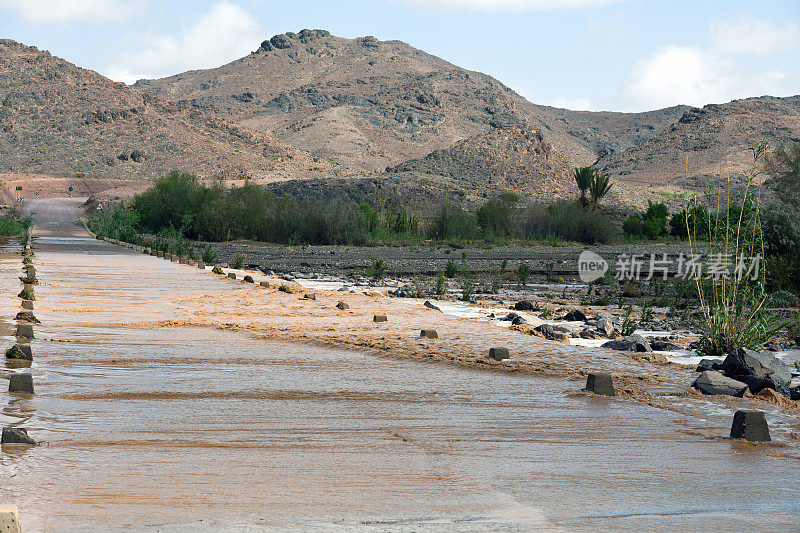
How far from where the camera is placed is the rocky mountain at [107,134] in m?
94.6

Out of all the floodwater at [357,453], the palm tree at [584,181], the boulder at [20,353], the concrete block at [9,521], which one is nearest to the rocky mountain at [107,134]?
the palm tree at [584,181]

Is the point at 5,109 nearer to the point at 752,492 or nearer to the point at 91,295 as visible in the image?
the point at 91,295

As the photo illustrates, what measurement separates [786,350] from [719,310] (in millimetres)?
1956

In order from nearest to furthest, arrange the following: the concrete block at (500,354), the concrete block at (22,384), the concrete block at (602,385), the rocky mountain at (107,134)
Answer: the concrete block at (22,384) < the concrete block at (602,385) < the concrete block at (500,354) < the rocky mountain at (107,134)

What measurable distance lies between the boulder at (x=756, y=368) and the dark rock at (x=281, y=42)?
17041 centimetres

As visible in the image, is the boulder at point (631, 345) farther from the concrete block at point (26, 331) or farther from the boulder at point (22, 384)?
the boulder at point (22, 384)

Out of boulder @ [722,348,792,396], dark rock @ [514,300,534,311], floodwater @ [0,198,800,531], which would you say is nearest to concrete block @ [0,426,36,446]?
floodwater @ [0,198,800,531]

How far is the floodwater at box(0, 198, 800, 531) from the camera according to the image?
4.12m

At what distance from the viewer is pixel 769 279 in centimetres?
1973

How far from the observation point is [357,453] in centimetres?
528

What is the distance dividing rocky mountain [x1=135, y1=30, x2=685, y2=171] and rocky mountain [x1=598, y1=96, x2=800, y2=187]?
17.3m

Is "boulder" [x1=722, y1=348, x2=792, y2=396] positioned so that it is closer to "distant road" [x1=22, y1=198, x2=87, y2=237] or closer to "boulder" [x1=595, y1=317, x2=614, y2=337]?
"boulder" [x1=595, y1=317, x2=614, y2=337]

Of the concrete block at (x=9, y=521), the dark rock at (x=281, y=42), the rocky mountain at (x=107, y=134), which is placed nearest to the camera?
the concrete block at (x=9, y=521)

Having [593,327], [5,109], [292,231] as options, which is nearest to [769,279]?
[593,327]
